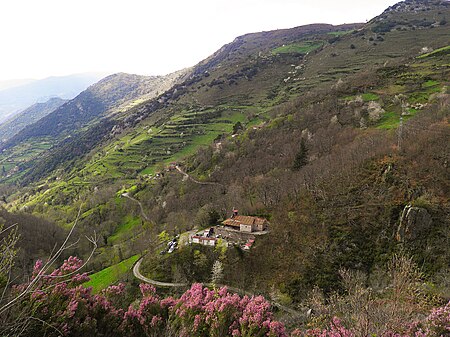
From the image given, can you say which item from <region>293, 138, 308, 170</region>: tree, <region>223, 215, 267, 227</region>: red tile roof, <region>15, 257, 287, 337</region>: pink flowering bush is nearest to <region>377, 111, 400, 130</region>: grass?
<region>293, 138, 308, 170</region>: tree

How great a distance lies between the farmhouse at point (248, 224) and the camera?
152 feet

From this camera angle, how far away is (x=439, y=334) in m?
9.47

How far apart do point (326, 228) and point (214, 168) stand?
161 feet

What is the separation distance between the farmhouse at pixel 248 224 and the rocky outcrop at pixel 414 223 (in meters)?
18.8

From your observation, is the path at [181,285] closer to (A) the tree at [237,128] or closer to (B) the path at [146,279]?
(B) the path at [146,279]

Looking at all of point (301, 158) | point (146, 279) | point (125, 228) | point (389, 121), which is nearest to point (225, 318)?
point (146, 279)

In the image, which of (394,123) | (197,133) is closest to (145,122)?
(197,133)

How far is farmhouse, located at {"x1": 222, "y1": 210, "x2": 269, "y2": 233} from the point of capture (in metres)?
46.4

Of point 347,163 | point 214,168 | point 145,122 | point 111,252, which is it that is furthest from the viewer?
point 145,122

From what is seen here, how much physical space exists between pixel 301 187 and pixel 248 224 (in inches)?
429

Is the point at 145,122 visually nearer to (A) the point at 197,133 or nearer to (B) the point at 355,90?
(A) the point at 197,133

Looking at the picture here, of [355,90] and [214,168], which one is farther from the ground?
[355,90]

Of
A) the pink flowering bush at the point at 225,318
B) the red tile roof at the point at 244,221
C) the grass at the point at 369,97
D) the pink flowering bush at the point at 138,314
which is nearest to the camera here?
the pink flowering bush at the point at 138,314

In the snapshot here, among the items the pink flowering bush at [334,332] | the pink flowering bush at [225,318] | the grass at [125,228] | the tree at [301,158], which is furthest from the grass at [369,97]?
the pink flowering bush at [225,318]
